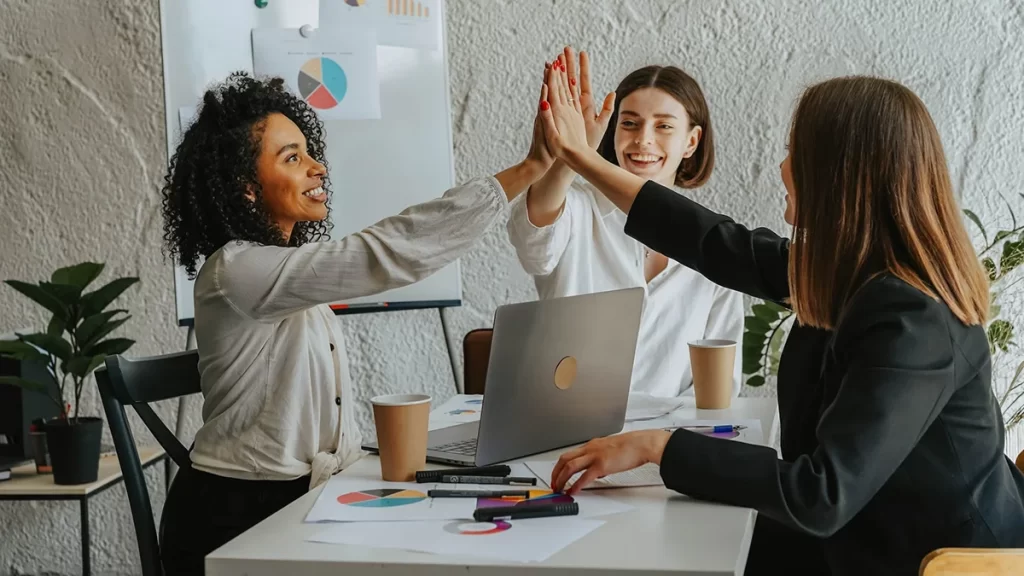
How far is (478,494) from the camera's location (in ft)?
3.56

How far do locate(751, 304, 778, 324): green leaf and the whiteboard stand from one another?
31.1 inches

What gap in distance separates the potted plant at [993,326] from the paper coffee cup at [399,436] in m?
1.35

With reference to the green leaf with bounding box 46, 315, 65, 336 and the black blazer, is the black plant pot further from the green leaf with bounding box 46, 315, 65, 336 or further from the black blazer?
the black blazer

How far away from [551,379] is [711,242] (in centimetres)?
39

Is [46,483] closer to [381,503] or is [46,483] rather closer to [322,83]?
[322,83]

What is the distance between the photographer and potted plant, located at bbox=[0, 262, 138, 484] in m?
2.26

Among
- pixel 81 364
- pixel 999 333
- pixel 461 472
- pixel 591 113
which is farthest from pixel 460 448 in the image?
pixel 999 333

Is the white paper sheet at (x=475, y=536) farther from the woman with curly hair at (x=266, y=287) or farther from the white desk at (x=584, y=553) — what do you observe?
the woman with curly hair at (x=266, y=287)

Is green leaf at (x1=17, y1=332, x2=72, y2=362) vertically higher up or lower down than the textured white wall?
lower down

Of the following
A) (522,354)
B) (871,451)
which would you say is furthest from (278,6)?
(871,451)

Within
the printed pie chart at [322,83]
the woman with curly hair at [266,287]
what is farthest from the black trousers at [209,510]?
the printed pie chart at [322,83]

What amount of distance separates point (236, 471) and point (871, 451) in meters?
0.92

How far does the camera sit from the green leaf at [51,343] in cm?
224

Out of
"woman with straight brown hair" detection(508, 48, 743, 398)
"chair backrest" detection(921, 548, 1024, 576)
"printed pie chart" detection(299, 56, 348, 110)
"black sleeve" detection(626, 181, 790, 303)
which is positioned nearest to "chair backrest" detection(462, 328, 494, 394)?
"woman with straight brown hair" detection(508, 48, 743, 398)
